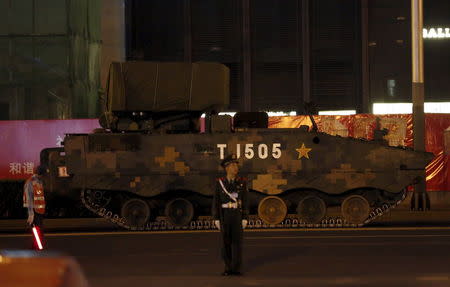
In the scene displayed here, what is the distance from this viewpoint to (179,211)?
21672mm

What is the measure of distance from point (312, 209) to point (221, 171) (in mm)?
2233

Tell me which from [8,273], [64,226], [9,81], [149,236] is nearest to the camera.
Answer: [8,273]

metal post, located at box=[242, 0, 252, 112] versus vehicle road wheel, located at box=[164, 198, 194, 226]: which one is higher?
metal post, located at box=[242, 0, 252, 112]

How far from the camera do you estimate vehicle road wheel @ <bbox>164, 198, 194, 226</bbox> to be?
21500mm

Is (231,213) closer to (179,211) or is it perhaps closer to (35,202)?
(35,202)

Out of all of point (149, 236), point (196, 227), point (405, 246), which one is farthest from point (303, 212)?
point (405, 246)

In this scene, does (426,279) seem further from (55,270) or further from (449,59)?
(449,59)

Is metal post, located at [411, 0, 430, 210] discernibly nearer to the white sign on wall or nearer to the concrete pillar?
the white sign on wall

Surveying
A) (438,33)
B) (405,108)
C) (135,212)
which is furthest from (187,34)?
(135,212)

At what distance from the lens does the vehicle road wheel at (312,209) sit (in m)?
21.5

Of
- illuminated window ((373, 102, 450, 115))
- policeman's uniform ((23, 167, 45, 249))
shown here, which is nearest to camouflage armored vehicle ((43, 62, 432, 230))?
policeman's uniform ((23, 167, 45, 249))

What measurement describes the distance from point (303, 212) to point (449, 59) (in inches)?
708

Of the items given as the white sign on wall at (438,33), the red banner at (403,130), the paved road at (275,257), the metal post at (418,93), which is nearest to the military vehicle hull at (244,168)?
the paved road at (275,257)

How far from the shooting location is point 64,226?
78.6ft
